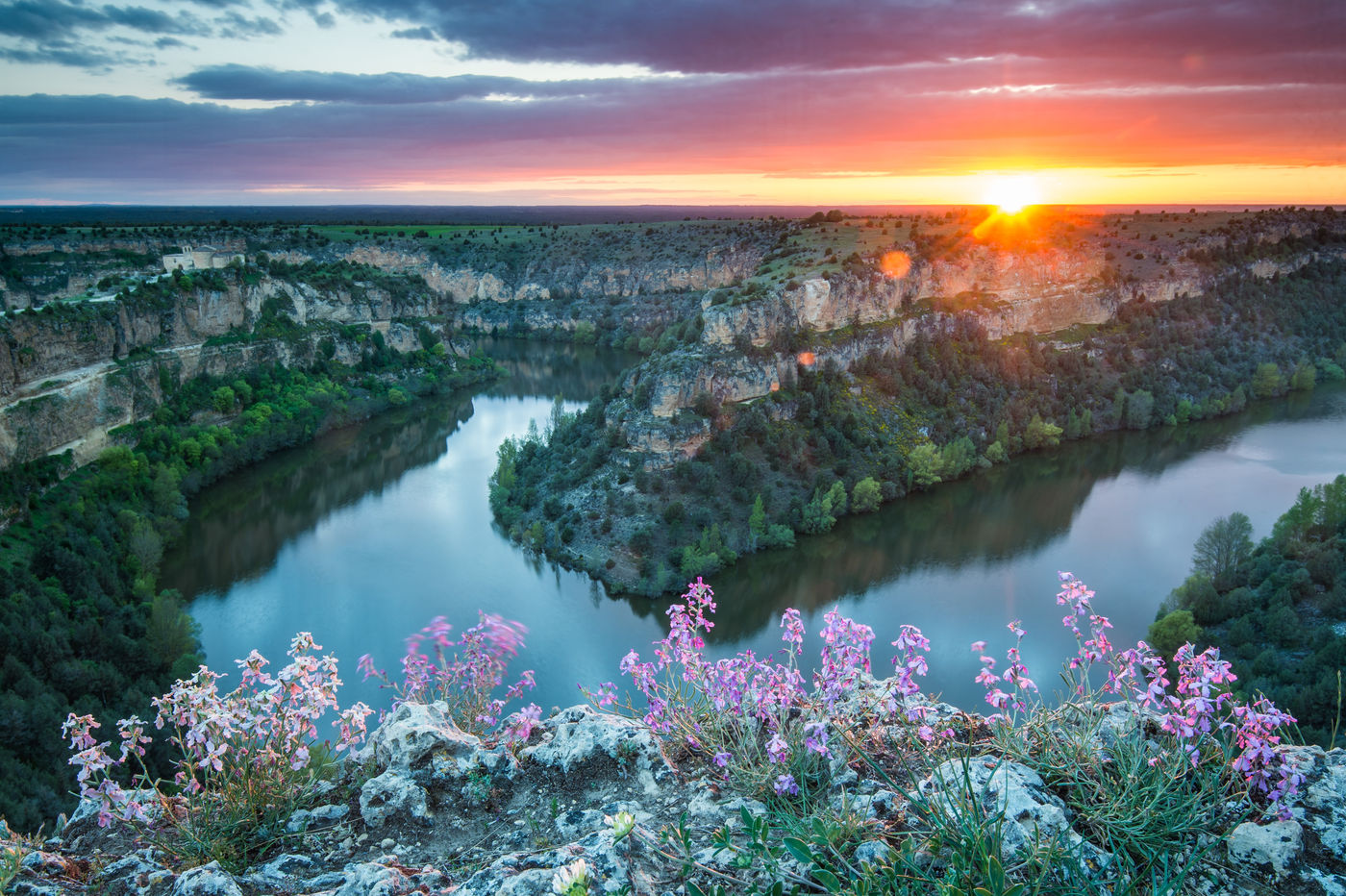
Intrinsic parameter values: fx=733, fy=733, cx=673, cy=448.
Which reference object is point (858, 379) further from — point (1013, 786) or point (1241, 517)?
point (1013, 786)

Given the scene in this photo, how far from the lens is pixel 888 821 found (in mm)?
2992

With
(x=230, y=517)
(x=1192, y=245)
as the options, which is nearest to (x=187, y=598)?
(x=230, y=517)

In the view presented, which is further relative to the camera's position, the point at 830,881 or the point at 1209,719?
the point at 1209,719

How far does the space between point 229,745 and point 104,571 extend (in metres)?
18.9

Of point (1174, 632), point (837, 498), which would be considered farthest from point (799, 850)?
point (837, 498)

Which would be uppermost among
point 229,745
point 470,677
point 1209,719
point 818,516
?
point 1209,719

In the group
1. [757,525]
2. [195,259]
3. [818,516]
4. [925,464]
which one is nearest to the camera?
[757,525]

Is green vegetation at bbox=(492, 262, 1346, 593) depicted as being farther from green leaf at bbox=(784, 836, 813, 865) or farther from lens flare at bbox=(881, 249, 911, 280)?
green leaf at bbox=(784, 836, 813, 865)

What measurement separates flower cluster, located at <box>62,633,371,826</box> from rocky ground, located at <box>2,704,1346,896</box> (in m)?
0.19

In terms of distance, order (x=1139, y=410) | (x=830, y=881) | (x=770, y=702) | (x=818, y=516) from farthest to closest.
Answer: (x=1139, y=410), (x=818, y=516), (x=770, y=702), (x=830, y=881)

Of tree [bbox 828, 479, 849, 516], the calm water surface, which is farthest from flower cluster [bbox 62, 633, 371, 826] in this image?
tree [bbox 828, 479, 849, 516]

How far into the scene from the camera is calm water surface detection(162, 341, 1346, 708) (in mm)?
18156

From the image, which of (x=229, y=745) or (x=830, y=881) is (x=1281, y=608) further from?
(x=229, y=745)

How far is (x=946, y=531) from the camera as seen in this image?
2472cm
